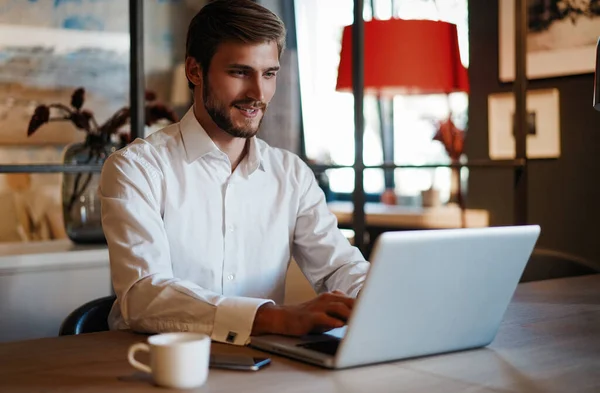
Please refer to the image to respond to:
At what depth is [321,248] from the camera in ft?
6.82

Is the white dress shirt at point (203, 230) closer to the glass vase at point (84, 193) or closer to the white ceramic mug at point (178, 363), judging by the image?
the white ceramic mug at point (178, 363)

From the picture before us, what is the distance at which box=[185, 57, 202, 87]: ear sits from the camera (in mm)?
2066

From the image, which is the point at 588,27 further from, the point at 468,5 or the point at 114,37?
the point at 114,37

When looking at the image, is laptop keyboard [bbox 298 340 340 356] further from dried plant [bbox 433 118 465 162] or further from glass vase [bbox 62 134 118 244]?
dried plant [bbox 433 118 465 162]

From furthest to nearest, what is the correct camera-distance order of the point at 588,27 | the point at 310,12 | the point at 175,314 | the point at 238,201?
the point at 310,12
the point at 588,27
the point at 238,201
the point at 175,314

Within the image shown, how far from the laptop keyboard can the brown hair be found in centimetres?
85

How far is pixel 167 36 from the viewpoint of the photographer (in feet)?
15.0

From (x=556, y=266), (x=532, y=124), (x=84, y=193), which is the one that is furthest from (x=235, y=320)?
(x=532, y=124)

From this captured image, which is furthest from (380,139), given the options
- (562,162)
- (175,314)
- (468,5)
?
(175,314)

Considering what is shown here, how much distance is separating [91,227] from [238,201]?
78cm

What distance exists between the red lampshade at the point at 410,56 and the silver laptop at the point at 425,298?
2023 mm

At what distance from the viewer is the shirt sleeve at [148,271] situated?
1502 millimetres

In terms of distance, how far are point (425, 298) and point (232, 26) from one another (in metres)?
0.96

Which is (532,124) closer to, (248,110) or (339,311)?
(248,110)
